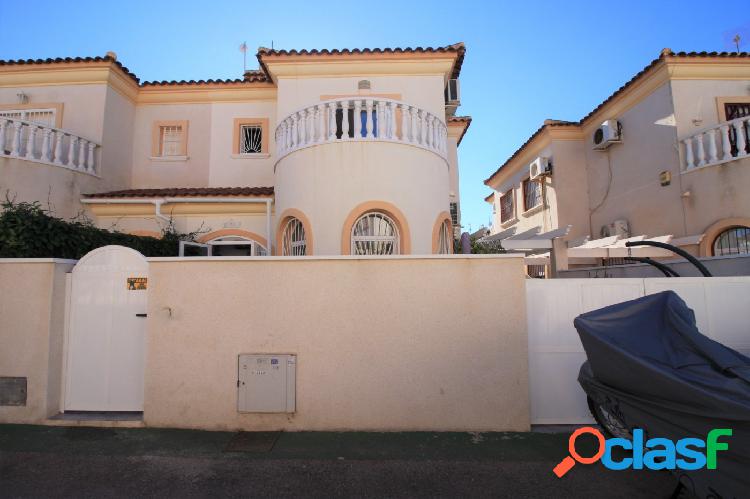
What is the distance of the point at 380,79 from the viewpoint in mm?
11125

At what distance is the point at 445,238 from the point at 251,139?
7.51 metres

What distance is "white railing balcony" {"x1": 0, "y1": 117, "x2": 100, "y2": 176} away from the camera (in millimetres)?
9633

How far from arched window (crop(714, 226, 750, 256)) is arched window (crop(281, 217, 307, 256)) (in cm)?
1097

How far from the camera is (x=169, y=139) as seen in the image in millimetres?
12641

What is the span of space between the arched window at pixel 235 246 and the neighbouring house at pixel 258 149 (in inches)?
1.7

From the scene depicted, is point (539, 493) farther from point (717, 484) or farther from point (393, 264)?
point (393, 264)

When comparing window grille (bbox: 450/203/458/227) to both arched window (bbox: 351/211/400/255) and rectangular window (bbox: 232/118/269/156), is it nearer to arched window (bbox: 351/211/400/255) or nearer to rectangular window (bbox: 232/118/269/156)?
arched window (bbox: 351/211/400/255)

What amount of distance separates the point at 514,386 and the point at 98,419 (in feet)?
18.4

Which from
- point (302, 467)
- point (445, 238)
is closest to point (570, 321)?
point (302, 467)

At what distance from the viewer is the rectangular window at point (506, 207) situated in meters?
21.1

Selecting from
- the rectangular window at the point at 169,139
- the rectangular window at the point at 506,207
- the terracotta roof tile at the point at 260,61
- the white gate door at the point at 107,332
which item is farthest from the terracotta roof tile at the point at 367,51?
the rectangular window at the point at 506,207

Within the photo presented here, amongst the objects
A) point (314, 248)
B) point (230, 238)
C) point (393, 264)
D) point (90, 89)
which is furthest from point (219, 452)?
point (90, 89)

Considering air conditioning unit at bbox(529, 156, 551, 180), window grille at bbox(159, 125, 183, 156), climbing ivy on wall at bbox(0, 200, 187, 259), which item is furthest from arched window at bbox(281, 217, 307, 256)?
air conditioning unit at bbox(529, 156, 551, 180)

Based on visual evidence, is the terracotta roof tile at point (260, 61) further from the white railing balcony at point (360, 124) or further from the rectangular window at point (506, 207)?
the rectangular window at point (506, 207)
